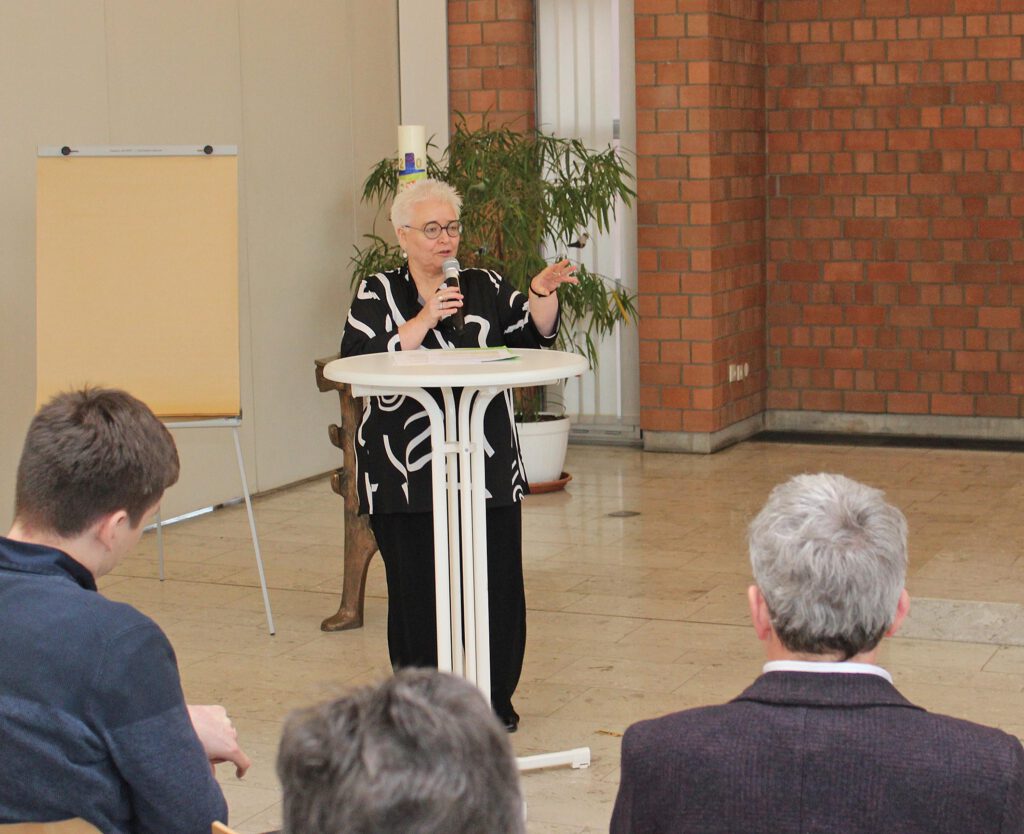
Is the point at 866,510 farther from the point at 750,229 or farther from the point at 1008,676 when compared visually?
the point at 750,229

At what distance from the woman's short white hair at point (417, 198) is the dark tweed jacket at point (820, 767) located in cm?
221

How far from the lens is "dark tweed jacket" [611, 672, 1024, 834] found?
1.48 meters

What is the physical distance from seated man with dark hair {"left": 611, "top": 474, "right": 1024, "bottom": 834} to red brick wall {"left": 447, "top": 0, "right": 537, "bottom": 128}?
626cm

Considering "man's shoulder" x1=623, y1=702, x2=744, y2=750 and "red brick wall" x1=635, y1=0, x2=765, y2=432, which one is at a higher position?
"red brick wall" x1=635, y1=0, x2=765, y2=432

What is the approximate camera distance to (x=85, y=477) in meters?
1.80

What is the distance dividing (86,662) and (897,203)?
6.64 metres

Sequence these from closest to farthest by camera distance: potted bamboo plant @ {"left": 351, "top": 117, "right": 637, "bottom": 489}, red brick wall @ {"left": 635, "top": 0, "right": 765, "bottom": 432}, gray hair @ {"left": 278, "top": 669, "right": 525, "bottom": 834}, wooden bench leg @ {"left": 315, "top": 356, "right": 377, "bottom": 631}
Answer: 1. gray hair @ {"left": 278, "top": 669, "right": 525, "bottom": 834}
2. wooden bench leg @ {"left": 315, "top": 356, "right": 377, "bottom": 631}
3. potted bamboo plant @ {"left": 351, "top": 117, "right": 637, "bottom": 489}
4. red brick wall @ {"left": 635, "top": 0, "right": 765, "bottom": 432}

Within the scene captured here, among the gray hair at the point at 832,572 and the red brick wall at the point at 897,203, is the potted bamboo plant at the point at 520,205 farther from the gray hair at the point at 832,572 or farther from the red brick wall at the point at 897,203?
the gray hair at the point at 832,572

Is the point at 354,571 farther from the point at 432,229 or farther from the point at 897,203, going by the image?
the point at 897,203

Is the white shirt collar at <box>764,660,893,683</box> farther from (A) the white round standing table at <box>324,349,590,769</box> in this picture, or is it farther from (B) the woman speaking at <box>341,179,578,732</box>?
(B) the woman speaking at <box>341,179,578,732</box>

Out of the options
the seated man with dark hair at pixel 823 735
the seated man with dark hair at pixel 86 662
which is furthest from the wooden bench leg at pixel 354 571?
the seated man with dark hair at pixel 823 735

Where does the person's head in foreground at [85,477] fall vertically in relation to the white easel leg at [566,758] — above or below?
above

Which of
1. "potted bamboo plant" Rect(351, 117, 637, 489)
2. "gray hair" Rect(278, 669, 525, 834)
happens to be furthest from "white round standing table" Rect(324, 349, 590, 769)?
"potted bamboo plant" Rect(351, 117, 637, 489)

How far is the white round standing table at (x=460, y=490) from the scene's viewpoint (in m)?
3.18
